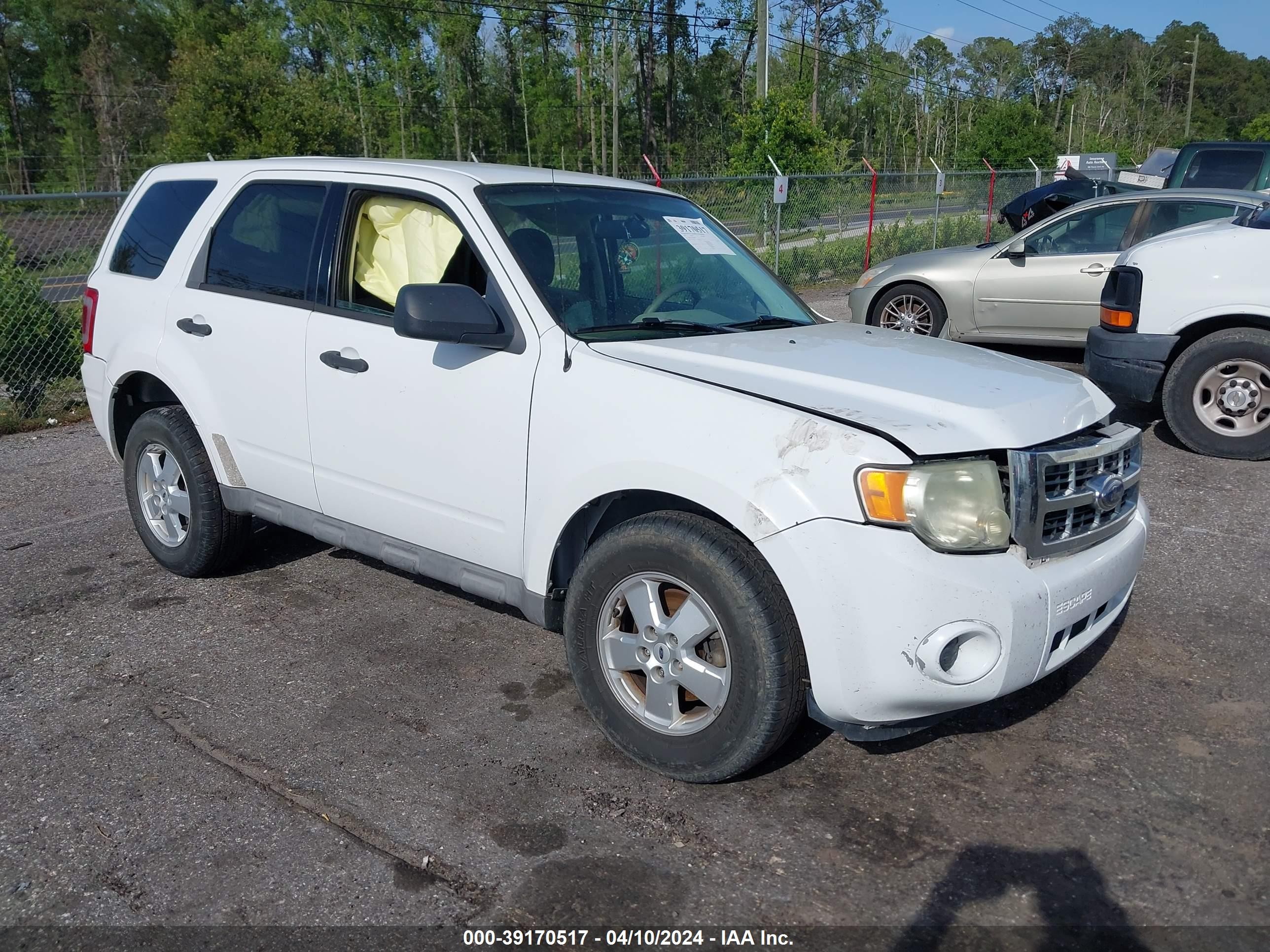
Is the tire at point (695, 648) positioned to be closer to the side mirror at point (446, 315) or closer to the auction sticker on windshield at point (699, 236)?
the side mirror at point (446, 315)

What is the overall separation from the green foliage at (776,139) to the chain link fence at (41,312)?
1851 cm

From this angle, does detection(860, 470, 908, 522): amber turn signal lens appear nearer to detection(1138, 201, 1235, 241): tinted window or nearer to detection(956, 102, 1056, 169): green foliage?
detection(1138, 201, 1235, 241): tinted window

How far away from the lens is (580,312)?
3.70 m

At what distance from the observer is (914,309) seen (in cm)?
1045

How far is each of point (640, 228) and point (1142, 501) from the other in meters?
2.13

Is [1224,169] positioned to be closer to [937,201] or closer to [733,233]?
Result: [733,233]

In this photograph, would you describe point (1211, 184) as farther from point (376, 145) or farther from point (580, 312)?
point (376, 145)

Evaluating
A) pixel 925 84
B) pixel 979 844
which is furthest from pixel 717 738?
pixel 925 84

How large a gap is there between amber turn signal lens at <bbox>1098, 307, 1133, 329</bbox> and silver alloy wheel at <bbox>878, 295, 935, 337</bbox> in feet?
9.87

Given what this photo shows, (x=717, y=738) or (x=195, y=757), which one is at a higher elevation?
(x=717, y=738)

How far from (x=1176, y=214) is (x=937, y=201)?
10.9 meters

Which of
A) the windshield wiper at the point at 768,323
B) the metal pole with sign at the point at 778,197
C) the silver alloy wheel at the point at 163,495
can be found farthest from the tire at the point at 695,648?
the metal pole with sign at the point at 778,197

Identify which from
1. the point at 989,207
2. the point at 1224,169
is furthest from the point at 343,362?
the point at 989,207

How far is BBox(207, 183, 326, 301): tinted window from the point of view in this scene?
4305 millimetres
